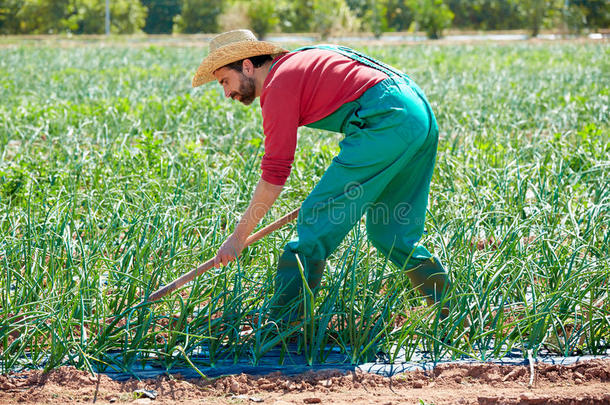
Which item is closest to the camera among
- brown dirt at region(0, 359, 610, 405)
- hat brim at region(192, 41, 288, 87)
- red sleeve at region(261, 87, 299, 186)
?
brown dirt at region(0, 359, 610, 405)

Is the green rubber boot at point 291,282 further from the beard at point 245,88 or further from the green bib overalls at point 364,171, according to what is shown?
the beard at point 245,88

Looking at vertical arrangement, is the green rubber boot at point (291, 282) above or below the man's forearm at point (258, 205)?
below

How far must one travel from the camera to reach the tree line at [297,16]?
1177 inches

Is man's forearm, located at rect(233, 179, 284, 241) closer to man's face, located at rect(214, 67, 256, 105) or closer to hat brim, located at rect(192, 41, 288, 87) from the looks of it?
man's face, located at rect(214, 67, 256, 105)

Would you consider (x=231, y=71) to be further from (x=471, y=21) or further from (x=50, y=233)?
(x=471, y=21)

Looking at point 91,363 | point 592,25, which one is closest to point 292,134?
point 91,363

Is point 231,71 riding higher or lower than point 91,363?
higher

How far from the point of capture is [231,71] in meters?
2.80

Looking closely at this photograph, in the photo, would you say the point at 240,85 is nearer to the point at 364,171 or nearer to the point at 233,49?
the point at 233,49

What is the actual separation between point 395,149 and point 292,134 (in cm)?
40

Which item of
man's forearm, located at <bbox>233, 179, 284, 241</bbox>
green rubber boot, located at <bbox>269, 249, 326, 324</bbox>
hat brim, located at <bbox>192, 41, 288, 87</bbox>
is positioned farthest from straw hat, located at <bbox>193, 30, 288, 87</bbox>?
green rubber boot, located at <bbox>269, 249, 326, 324</bbox>

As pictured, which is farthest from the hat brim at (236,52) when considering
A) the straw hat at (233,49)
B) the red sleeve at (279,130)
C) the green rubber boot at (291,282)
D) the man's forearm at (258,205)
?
the green rubber boot at (291,282)

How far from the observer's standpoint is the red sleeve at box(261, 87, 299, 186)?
2598mm

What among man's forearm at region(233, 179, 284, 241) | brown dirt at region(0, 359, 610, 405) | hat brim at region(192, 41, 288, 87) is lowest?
brown dirt at region(0, 359, 610, 405)
